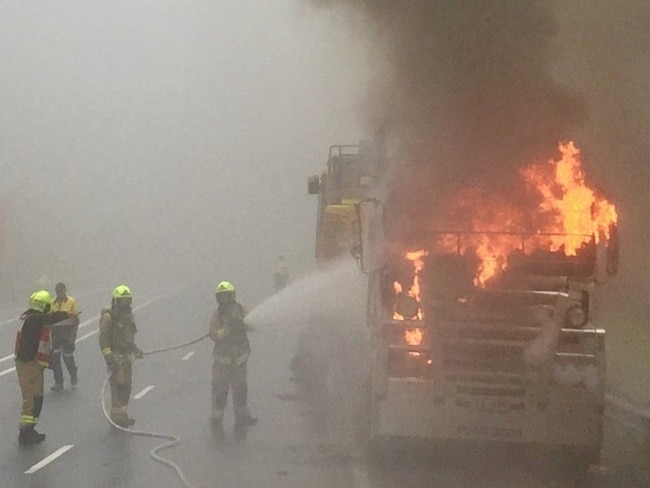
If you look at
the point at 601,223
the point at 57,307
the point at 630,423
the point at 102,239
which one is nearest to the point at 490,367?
the point at 601,223

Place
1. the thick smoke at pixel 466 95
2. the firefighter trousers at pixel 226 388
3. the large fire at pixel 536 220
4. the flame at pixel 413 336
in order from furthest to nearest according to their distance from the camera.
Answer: the firefighter trousers at pixel 226 388
the thick smoke at pixel 466 95
the large fire at pixel 536 220
the flame at pixel 413 336

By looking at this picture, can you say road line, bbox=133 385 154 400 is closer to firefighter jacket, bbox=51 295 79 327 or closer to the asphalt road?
the asphalt road

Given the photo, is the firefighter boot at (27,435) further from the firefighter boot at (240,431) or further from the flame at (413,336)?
the flame at (413,336)

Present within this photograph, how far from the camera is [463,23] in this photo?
11.2m

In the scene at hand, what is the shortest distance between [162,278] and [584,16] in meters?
40.5

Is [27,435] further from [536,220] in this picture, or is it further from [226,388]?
[536,220]

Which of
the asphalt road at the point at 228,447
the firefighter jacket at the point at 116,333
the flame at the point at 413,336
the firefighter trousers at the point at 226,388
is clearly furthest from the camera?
the firefighter jacket at the point at 116,333

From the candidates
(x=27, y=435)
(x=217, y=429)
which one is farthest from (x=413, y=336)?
(x=27, y=435)

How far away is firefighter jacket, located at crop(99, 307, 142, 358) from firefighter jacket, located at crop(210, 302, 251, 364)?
1.03 metres

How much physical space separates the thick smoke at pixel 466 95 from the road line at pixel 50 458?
3.89m

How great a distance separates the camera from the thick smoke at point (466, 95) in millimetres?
9703

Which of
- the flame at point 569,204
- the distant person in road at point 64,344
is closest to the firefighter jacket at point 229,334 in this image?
the flame at point 569,204

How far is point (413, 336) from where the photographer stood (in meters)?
8.65

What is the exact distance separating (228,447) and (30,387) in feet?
6.69
